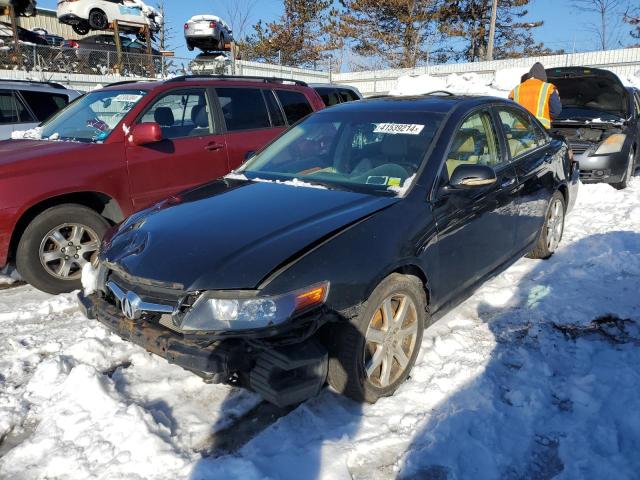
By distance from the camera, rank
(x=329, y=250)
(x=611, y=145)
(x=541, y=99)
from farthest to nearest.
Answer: (x=611, y=145) → (x=541, y=99) → (x=329, y=250)

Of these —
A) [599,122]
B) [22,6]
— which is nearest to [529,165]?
[599,122]

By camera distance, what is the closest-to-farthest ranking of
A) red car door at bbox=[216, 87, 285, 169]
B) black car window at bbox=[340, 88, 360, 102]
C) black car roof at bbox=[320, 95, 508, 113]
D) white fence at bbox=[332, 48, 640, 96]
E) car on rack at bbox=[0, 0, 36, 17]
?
Answer: 1. black car roof at bbox=[320, 95, 508, 113]
2. red car door at bbox=[216, 87, 285, 169]
3. black car window at bbox=[340, 88, 360, 102]
4. car on rack at bbox=[0, 0, 36, 17]
5. white fence at bbox=[332, 48, 640, 96]

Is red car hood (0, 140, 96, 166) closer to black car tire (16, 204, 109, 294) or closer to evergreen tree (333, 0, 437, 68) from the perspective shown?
black car tire (16, 204, 109, 294)

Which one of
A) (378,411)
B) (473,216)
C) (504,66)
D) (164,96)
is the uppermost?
(504,66)

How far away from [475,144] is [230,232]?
6.71ft

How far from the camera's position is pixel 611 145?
7.71m

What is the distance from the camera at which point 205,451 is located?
243cm

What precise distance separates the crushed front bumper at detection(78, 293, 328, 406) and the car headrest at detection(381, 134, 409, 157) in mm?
1555

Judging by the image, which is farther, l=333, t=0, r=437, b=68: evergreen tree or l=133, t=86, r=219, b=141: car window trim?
l=333, t=0, r=437, b=68: evergreen tree

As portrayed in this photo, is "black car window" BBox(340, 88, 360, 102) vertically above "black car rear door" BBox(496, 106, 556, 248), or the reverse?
"black car window" BBox(340, 88, 360, 102)

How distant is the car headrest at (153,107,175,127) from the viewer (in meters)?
5.07

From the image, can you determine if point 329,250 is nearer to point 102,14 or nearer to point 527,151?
point 527,151

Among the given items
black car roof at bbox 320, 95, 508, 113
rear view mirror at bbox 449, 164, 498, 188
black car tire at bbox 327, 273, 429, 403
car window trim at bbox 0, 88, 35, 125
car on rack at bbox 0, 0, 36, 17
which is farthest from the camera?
car on rack at bbox 0, 0, 36, 17

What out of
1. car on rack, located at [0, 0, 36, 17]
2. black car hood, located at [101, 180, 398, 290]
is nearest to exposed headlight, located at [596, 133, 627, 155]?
black car hood, located at [101, 180, 398, 290]
